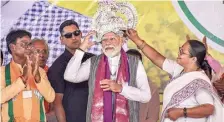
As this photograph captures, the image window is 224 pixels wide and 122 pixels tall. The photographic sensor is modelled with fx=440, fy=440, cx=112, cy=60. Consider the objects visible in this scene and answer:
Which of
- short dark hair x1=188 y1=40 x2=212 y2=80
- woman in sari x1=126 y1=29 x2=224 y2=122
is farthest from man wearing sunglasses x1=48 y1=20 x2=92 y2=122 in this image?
short dark hair x1=188 y1=40 x2=212 y2=80

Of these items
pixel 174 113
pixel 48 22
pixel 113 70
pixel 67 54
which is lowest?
pixel 174 113

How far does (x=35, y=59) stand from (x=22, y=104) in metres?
0.30

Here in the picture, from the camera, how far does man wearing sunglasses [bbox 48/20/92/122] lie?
112 inches

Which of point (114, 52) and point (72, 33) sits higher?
point (72, 33)

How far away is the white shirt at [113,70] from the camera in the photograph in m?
2.77

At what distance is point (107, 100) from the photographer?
2775 millimetres

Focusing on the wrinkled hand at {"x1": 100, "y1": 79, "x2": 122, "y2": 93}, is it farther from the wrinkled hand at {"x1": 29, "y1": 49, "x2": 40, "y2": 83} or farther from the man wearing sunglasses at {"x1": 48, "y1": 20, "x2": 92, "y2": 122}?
the wrinkled hand at {"x1": 29, "y1": 49, "x2": 40, "y2": 83}

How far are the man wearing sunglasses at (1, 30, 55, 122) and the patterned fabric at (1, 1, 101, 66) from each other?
0.26ft

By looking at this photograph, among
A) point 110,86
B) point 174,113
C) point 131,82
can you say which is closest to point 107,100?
point 110,86

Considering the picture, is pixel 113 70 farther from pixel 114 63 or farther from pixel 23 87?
pixel 23 87

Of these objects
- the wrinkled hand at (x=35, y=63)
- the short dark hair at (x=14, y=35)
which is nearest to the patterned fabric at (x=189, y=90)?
the wrinkled hand at (x=35, y=63)

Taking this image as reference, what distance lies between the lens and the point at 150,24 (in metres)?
2.84

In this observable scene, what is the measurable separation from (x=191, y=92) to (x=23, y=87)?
105cm

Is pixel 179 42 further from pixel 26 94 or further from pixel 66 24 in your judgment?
pixel 26 94
